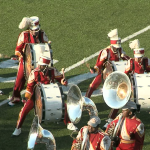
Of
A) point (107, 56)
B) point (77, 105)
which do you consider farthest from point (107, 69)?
point (77, 105)

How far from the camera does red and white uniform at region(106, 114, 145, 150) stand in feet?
33.8

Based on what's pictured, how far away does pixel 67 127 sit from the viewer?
12.8 m

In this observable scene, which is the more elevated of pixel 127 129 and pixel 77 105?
pixel 77 105

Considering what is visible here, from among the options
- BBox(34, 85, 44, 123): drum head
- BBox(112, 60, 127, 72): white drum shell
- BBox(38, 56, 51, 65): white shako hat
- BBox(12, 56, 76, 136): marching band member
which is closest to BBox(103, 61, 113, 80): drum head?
BBox(112, 60, 127, 72): white drum shell

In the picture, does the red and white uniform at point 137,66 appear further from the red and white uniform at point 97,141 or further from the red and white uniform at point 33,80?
the red and white uniform at point 97,141

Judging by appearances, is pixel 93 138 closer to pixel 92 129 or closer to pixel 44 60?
pixel 92 129

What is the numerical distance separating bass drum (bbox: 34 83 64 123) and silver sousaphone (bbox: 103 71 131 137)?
0.92 m

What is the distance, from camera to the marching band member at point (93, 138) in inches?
387

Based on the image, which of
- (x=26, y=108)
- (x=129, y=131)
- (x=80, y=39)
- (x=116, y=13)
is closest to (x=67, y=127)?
(x=26, y=108)

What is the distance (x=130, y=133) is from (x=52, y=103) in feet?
6.86

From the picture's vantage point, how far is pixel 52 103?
11805 mm

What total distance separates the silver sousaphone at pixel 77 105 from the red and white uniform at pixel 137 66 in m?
1.66

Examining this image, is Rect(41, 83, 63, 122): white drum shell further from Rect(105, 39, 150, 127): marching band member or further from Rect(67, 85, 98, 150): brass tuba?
Rect(105, 39, 150, 127): marching band member

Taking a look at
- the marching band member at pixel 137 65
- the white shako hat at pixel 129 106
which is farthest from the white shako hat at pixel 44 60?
the white shako hat at pixel 129 106
